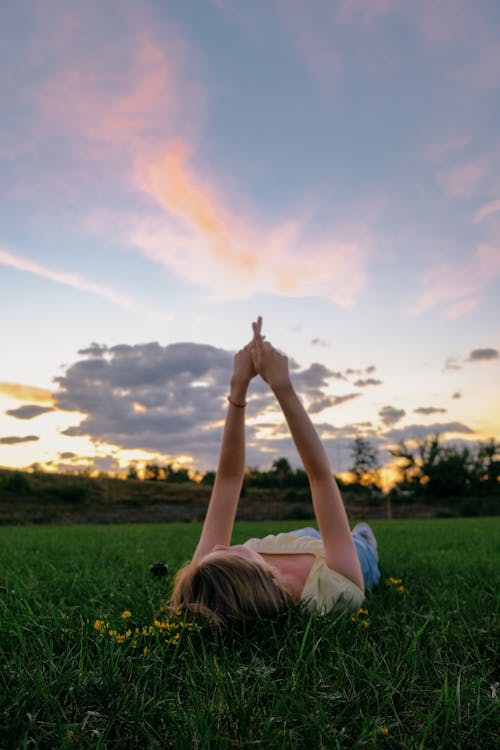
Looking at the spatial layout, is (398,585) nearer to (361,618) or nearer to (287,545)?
(287,545)

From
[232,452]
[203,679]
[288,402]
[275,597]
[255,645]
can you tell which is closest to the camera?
[203,679]

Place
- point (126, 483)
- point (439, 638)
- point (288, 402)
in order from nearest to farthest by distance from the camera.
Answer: point (439, 638), point (288, 402), point (126, 483)

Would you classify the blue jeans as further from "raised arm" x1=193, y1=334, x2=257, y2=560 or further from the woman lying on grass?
"raised arm" x1=193, y1=334, x2=257, y2=560

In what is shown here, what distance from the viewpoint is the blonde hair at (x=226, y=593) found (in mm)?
2439

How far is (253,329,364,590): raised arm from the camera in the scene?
297cm

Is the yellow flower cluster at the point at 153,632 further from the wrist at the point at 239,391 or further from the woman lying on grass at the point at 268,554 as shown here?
the wrist at the point at 239,391

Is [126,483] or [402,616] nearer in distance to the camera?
[402,616]

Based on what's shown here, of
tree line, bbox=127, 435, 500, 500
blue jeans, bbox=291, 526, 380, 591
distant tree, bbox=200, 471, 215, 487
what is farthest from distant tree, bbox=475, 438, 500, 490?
blue jeans, bbox=291, 526, 380, 591

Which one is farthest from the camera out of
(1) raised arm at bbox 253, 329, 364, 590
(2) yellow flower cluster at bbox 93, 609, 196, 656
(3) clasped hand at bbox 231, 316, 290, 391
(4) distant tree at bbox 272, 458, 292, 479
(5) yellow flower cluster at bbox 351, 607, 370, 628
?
(4) distant tree at bbox 272, 458, 292, 479

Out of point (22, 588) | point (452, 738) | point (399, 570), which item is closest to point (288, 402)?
point (452, 738)

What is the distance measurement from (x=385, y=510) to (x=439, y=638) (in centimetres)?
2874

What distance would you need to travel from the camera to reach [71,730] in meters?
1.51

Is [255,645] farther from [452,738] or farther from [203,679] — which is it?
[452,738]

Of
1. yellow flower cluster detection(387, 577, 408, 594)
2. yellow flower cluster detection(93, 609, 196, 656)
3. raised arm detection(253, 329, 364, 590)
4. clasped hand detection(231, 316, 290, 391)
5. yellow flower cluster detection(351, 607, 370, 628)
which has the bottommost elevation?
yellow flower cluster detection(387, 577, 408, 594)
